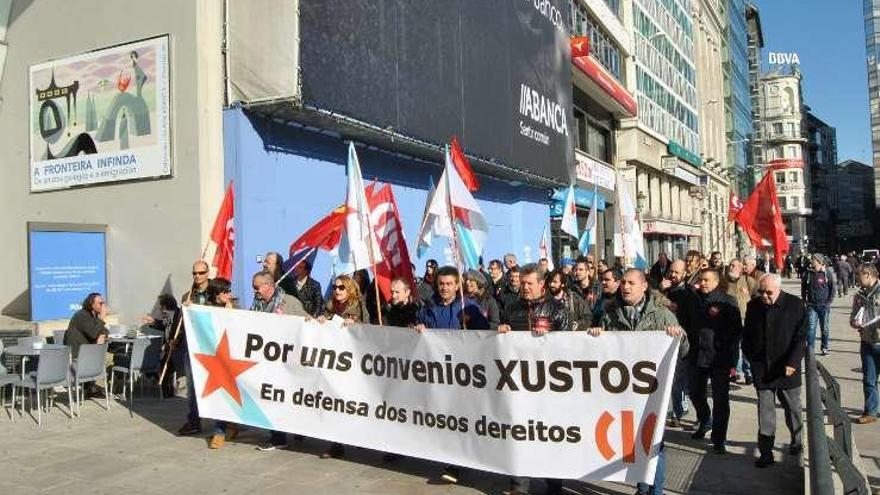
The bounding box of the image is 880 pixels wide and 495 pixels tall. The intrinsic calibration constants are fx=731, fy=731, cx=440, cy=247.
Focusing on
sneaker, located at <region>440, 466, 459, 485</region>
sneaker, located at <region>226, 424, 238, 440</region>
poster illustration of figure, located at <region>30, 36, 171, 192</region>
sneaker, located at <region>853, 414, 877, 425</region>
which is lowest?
sneaker, located at <region>853, 414, 877, 425</region>

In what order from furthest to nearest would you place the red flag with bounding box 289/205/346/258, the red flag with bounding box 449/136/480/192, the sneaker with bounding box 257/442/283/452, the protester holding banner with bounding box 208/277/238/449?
the red flag with bounding box 289/205/346/258
the red flag with bounding box 449/136/480/192
the protester holding banner with bounding box 208/277/238/449
the sneaker with bounding box 257/442/283/452

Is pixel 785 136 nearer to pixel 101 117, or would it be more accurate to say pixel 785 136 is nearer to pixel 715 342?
pixel 101 117

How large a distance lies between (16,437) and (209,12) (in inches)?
274

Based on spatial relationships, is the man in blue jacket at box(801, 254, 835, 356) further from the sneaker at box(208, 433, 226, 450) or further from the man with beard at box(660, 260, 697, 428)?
the sneaker at box(208, 433, 226, 450)

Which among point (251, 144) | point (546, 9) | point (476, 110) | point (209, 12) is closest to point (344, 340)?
point (251, 144)

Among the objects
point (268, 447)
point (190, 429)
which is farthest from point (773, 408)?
point (190, 429)

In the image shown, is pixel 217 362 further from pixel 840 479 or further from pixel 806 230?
pixel 806 230

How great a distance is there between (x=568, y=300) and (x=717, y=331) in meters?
1.46

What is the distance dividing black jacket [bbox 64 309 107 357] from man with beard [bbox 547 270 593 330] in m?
6.22

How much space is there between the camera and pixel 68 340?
942 centimetres

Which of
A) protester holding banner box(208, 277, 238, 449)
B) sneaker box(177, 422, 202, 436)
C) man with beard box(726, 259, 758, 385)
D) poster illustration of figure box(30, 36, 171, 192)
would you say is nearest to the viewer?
protester holding banner box(208, 277, 238, 449)

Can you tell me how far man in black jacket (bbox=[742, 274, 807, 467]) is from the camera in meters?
6.06

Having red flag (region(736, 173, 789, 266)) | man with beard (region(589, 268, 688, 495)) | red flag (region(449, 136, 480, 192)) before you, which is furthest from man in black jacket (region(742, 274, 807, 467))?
red flag (region(736, 173, 789, 266))

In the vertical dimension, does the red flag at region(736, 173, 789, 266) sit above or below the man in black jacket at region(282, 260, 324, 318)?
A: above
